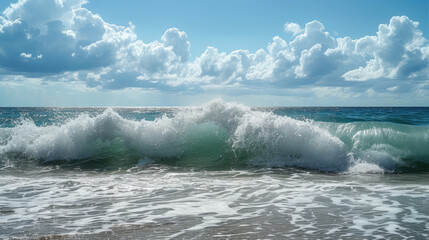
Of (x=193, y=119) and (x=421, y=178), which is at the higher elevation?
(x=193, y=119)

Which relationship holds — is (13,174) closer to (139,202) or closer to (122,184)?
(122,184)

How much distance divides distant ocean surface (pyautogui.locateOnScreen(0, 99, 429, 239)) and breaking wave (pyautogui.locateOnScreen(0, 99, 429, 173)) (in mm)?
42

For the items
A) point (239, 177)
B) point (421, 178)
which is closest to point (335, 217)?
point (239, 177)

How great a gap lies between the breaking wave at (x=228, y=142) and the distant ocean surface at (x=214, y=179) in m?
0.04

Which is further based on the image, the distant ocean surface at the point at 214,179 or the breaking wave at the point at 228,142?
the breaking wave at the point at 228,142

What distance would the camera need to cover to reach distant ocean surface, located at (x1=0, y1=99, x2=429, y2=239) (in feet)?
16.1

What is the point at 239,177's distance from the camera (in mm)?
9094

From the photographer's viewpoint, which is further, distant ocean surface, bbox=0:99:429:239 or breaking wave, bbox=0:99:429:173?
breaking wave, bbox=0:99:429:173

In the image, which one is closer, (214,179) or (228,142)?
(214,179)

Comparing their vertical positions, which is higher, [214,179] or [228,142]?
[228,142]

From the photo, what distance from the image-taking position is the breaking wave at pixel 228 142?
11.0 metres

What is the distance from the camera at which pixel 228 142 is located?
13156mm

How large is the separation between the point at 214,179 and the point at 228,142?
4.49 meters

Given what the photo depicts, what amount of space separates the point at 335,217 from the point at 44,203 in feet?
17.1
